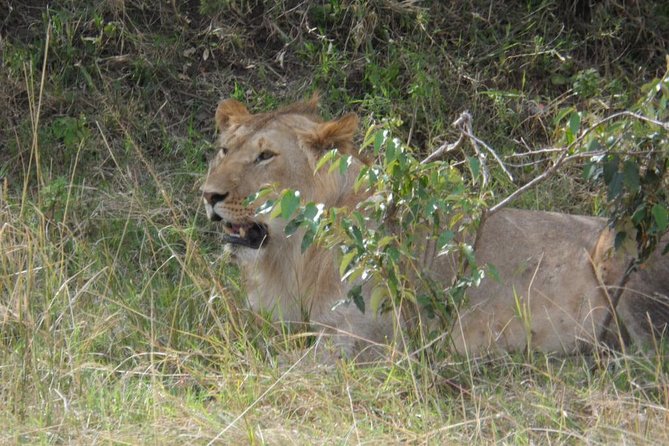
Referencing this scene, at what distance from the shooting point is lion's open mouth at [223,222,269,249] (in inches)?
190

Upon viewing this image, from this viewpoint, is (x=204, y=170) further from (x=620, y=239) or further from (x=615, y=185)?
(x=615, y=185)

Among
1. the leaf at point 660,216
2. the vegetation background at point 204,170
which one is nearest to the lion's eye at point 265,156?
the vegetation background at point 204,170

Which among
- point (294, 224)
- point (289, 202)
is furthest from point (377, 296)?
point (289, 202)

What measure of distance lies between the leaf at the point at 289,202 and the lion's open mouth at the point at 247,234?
1047 millimetres

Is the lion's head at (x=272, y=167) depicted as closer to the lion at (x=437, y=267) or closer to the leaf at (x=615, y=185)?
the lion at (x=437, y=267)

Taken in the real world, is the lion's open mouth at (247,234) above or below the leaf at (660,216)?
below

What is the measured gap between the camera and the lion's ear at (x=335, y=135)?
4.86 m

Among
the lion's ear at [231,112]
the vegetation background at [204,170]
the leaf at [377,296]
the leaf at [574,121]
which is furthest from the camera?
the lion's ear at [231,112]

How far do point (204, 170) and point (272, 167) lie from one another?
1511 millimetres

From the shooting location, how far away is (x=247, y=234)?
4859 millimetres

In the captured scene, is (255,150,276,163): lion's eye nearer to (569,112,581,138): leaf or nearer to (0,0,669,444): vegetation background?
(0,0,669,444): vegetation background

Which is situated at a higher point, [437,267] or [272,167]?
[272,167]

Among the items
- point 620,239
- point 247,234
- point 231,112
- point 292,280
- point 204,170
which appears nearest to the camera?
point 620,239

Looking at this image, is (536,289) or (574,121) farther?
(536,289)
